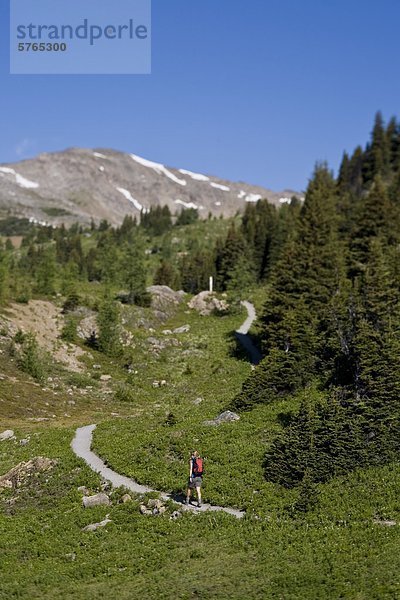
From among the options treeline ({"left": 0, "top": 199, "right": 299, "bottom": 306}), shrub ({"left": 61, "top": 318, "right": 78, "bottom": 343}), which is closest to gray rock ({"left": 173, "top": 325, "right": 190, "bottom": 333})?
treeline ({"left": 0, "top": 199, "right": 299, "bottom": 306})

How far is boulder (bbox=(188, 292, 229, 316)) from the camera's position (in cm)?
8981

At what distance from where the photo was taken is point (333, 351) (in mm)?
41125

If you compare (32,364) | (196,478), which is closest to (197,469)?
(196,478)

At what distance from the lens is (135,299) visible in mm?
86500

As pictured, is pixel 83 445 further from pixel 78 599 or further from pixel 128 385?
pixel 128 385

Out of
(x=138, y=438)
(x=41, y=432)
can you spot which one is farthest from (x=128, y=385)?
(x=138, y=438)

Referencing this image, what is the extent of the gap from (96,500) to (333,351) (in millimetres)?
21886

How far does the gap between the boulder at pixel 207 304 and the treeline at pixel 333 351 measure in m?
23.2

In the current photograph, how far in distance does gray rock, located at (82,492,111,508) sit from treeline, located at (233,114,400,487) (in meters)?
7.63

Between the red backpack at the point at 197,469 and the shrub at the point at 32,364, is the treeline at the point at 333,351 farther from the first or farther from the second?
the shrub at the point at 32,364

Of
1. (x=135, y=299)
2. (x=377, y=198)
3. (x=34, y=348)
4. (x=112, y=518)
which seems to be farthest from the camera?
(x=135, y=299)

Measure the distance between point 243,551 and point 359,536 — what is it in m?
4.24

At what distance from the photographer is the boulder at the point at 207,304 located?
8981cm

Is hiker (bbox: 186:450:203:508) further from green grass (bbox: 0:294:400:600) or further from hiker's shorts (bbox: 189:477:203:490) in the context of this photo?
green grass (bbox: 0:294:400:600)
